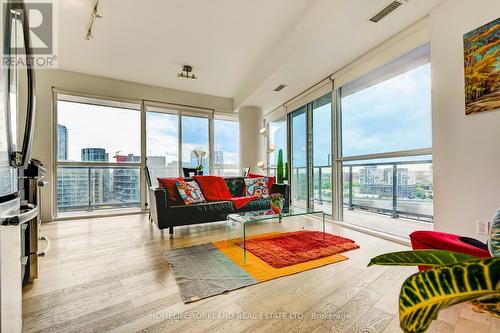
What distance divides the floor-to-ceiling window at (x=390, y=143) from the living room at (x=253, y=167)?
24mm

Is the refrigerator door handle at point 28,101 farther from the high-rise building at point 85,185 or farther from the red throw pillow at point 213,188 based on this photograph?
the high-rise building at point 85,185

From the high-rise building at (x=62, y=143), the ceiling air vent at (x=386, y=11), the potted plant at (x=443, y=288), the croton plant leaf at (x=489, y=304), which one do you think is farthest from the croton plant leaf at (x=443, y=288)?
the high-rise building at (x=62, y=143)

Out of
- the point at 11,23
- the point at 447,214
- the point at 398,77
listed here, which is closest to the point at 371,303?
the point at 447,214

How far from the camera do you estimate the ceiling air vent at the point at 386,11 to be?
89.2 inches

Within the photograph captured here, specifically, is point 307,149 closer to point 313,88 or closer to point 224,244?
point 313,88

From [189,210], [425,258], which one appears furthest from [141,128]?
[425,258]

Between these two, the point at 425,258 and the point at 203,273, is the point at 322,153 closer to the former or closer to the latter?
the point at 203,273

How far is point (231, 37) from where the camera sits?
3.34m

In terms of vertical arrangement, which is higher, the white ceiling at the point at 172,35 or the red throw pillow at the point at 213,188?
the white ceiling at the point at 172,35

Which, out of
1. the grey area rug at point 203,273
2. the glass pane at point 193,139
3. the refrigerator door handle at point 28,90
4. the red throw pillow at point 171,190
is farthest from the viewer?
the glass pane at point 193,139

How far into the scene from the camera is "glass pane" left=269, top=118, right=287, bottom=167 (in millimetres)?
Answer: 5617

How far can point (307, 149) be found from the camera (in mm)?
4637

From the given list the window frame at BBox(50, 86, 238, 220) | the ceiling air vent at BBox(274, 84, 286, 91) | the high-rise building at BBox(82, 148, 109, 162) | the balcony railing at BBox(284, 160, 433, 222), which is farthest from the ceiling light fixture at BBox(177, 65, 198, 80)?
the balcony railing at BBox(284, 160, 433, 222)

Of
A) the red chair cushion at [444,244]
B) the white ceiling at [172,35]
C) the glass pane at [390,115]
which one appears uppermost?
the white ceiling at [172,35]
